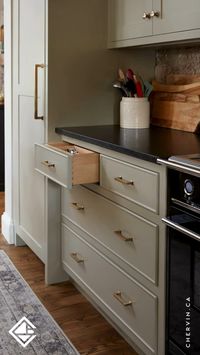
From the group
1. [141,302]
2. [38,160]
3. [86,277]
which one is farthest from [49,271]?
[141,302]

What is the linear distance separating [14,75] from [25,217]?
2.93 feet

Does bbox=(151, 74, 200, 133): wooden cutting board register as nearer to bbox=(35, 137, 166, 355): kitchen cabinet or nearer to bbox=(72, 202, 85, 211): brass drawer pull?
bbox=(35, 137, 166, 355): kitchen cabinet

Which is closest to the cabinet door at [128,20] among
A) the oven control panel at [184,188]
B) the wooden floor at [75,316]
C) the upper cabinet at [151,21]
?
the upper cabinet at [151,21]

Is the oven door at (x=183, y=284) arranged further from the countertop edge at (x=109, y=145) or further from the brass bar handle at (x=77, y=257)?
the brass bar handle at (x=77, y=257)

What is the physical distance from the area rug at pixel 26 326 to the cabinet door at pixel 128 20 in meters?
1.36

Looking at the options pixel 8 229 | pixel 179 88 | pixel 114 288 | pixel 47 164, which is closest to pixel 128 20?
pixel 179 88

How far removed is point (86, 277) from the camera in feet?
7.42

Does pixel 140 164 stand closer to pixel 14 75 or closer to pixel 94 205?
pixel 94 205

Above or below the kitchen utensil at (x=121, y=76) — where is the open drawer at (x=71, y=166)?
below

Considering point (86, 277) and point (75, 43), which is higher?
point (75, 43)

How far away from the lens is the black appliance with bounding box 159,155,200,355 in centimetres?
144

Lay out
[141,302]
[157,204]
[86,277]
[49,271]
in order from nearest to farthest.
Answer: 1. [157,204]
2. [141,302]
3. [86,277]
4. [49,271]

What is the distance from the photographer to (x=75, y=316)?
2248 mm

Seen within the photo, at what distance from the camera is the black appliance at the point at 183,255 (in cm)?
144
